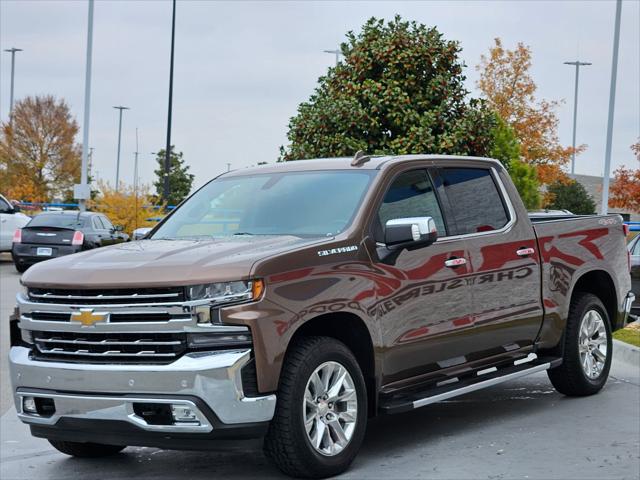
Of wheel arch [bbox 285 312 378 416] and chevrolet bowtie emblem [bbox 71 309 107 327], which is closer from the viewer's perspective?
chevrolet bowtie emblem [bbox 71 309 107 327]

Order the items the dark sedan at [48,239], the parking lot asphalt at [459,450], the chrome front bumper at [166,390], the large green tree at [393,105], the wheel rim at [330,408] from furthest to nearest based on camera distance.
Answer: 1. the dark sedan at [48,239]
2. the large green tree at [393,105]
3. the parking lot asphalt at [459,450]
4. the wheel rim at [330,408]
5. the chrome front bumper at [166,390]

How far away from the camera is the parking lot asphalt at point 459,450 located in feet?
22.1

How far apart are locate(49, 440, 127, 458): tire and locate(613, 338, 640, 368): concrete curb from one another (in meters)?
6.15

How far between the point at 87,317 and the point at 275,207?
5.74ft

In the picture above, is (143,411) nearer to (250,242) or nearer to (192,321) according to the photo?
(192,321)

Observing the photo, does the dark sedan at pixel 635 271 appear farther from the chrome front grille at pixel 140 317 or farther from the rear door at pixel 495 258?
the chrome front grille at pixel 140 317

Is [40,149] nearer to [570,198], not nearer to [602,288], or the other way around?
[570,198]

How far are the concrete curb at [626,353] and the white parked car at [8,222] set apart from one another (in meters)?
19.7

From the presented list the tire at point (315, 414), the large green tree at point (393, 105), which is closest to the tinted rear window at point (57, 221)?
the large green tree at point (393, 105)

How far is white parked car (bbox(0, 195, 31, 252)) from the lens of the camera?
28.9 m

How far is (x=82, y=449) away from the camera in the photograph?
7.36 m

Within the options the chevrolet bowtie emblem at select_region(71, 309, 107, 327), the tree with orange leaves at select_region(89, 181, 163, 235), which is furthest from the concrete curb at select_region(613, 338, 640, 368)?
the tree with orange leaves at select_region(89, 181, 163, 235)

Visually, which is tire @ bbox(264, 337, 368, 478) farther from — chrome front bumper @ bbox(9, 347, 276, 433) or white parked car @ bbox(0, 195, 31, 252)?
white parked car @ bbox(0, 195, 31, 252)

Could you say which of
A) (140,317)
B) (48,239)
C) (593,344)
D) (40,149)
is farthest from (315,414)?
(40,149)
